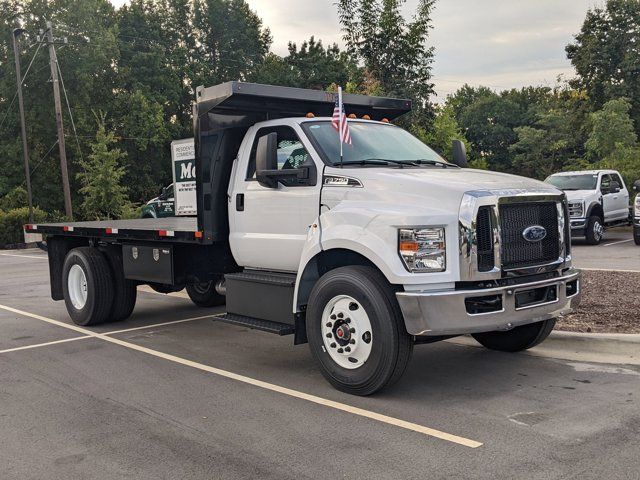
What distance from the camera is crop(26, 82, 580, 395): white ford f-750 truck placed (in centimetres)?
535

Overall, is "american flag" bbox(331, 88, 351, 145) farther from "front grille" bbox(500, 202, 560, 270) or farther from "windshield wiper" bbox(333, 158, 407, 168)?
"front grille" bbox(500, 202, 560, 270)

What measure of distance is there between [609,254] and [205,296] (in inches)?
379

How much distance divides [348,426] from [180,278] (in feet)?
12.5

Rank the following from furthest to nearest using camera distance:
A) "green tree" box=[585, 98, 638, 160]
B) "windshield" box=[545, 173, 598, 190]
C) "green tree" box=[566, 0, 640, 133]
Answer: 1. "green tree" box=[566, 0, 640, 133]
2. "green tree" box=[585, 98, 638, 160]
3. "windshield" box=[545, 173, 598, 190]

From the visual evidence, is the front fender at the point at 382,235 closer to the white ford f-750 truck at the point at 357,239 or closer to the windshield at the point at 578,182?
the white ford f-750 truck at the point at 357,239

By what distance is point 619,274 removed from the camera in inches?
436

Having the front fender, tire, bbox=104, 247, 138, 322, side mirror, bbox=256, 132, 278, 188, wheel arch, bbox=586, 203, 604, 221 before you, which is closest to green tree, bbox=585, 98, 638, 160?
wheel arch, bbox=586, 203, 604, 221

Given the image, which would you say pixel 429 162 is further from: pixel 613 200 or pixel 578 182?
pixel 613 200

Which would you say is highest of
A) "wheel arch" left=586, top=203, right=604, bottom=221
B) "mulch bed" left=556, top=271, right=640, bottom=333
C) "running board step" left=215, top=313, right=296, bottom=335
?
"wheel arch" left=586, top=203, right=604, bottom=221

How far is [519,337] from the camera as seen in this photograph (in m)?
6.94

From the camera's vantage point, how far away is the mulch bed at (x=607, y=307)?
7449mm

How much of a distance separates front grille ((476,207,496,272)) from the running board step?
1.86m

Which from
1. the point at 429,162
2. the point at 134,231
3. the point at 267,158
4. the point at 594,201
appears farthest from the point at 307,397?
the point at 594,201

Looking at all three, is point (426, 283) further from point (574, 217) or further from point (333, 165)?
point (574, 217)
